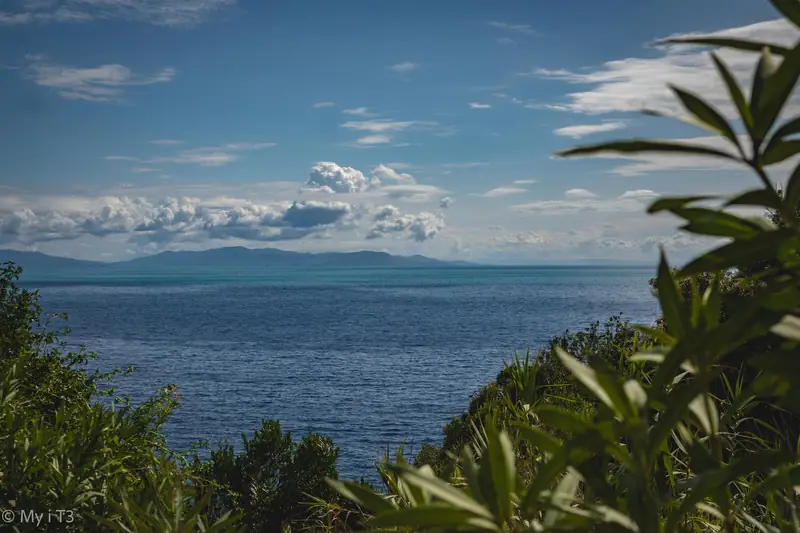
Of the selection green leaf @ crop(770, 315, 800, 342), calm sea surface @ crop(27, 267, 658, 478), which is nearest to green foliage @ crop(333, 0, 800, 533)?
green leaf @ crop(770, 315, 800, 342)

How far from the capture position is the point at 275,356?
2042 inches

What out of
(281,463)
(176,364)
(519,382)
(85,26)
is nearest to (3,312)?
(519,382)

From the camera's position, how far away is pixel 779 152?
0.91 metres

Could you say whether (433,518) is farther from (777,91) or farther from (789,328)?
(777,91)

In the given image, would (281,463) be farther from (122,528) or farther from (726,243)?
(726,243)

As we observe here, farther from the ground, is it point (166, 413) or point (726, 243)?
point (726, 243)

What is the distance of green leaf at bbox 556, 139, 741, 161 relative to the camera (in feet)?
3.06

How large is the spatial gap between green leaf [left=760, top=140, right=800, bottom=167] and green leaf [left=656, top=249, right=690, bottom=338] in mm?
188

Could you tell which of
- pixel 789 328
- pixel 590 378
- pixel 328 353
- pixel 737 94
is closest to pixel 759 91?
pixel 737 94

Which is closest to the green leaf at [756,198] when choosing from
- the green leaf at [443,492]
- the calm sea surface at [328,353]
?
the green leaf at [443,492]

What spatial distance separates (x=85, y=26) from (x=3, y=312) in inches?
3628

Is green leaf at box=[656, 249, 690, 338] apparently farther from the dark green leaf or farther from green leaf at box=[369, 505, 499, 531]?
green leaf at box=[369, 505, 499, 531]

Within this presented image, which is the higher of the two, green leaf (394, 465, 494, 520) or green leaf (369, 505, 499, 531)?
green leaf (394, 465, 494, 520)

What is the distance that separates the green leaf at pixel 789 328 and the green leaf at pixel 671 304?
0.43ft
